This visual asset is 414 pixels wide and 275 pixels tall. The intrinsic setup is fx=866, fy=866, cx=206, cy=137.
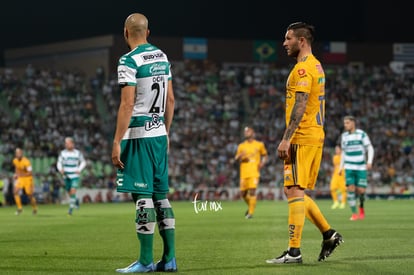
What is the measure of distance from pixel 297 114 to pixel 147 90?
199 centimetres

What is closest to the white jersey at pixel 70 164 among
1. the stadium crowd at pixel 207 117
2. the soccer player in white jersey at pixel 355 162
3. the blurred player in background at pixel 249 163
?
the blurred player in background at pixel 249 163

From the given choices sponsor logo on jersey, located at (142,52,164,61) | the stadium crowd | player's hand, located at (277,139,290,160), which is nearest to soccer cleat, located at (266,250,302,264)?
player's hand, located at (277,139,290,160)

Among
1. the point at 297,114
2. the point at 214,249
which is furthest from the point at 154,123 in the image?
the point at 214,249

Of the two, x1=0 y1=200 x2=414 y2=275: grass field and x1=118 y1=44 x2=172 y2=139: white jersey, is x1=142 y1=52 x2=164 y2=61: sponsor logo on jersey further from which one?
x1=0 y1=200 x2=414 y2=275: grass field

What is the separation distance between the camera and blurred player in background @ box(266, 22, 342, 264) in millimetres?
10391

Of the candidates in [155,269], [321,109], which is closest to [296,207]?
[321,109]

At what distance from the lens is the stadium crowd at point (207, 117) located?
146 ft

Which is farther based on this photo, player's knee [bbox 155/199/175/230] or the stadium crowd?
the stadium crowd

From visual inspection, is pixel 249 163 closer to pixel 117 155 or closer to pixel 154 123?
pixel 154 123

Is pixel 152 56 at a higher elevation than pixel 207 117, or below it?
below

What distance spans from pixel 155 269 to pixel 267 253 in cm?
289

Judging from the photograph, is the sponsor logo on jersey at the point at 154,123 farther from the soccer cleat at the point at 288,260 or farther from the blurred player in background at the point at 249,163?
the blurred player in background at the point at 249,163

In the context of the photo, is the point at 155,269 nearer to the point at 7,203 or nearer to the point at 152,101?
the point at 152,101

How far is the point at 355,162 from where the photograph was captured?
918 inches
